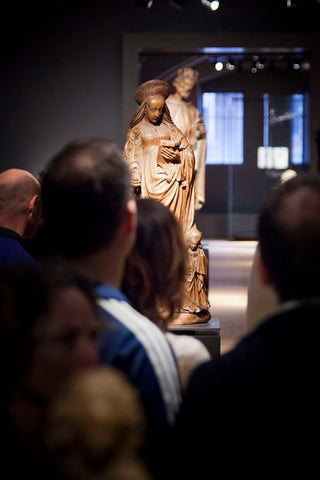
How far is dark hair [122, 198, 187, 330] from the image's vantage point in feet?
7.02

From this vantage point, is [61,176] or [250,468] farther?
[61,176]

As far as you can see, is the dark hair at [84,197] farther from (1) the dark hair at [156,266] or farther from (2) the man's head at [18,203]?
(2) the man's head at [18,203]

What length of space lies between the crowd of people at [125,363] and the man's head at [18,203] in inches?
87.1

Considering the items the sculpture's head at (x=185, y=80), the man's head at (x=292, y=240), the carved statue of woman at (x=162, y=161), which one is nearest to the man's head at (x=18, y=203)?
the man's head at (x=292, y=240)

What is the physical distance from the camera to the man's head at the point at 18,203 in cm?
383

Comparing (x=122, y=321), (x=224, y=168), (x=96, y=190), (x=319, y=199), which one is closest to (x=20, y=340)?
(x=122, y=321)

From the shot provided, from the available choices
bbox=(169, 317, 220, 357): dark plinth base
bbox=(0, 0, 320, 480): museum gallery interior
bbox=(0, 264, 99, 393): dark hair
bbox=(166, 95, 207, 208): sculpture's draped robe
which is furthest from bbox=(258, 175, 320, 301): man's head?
bbox=(166, 95, 207, 208): sculpture's draped robe

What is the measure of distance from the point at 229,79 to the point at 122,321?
64.8 feet

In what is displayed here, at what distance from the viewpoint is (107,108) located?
10.9 metres

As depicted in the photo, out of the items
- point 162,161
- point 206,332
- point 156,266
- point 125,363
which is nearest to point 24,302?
point 125,363

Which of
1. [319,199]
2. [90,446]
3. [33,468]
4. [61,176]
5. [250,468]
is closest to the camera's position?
[90,446]

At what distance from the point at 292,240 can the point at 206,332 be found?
5103 millimetres

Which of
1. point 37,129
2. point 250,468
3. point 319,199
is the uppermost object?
point 37,129

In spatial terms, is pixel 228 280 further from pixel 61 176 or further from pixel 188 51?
pixel 61 176
